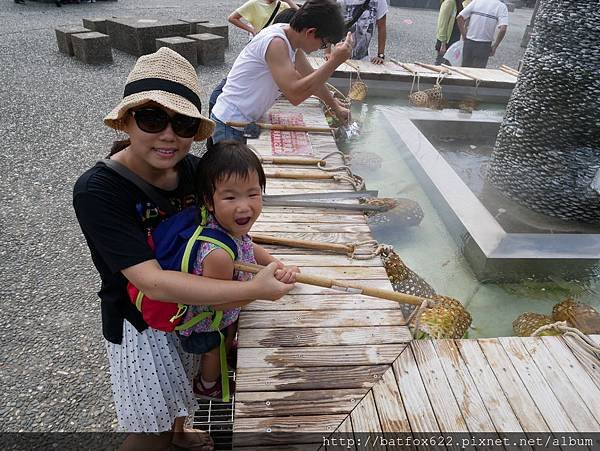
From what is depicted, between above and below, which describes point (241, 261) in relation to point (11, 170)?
above

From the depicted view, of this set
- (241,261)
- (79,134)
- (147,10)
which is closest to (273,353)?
(241,261)

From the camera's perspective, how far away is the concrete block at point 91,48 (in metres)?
8.21

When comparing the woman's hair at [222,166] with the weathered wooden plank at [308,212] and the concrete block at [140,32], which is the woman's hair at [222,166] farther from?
the concrete block at [140,32]

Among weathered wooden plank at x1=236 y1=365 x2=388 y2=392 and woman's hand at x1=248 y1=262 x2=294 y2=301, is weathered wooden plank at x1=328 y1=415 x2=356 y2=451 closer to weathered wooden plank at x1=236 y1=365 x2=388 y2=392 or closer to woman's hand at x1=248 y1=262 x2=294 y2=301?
weathered wooden plank at x1=236 y1=365 x2=388 y2=392

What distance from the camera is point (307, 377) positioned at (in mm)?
1932

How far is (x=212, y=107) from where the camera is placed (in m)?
4.11

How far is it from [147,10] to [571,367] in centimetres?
1438

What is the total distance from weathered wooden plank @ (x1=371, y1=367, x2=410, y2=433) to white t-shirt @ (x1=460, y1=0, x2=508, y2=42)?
290 inches

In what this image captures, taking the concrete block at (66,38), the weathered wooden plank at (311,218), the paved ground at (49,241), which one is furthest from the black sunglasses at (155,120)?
the concrete block at (66,38)

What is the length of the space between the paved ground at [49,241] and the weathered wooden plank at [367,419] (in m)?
1.47

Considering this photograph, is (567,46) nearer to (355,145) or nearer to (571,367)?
(355,145)

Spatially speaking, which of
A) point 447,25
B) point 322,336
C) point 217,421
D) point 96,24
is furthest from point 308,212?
point 96,24

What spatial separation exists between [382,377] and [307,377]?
325mm

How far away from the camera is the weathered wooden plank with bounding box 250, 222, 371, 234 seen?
9.72 ft
